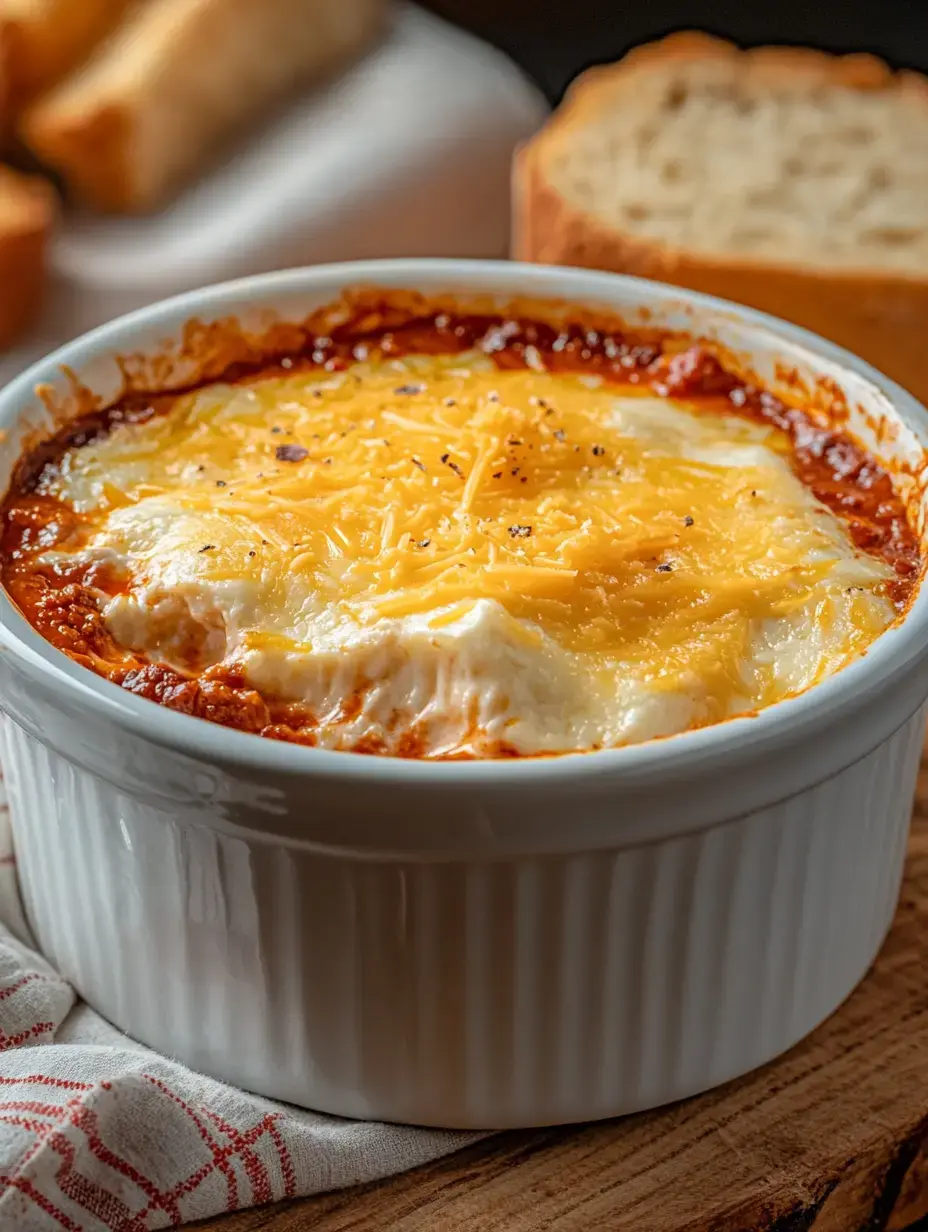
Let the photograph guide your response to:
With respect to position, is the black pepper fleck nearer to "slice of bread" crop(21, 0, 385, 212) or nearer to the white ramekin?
the white ramekin

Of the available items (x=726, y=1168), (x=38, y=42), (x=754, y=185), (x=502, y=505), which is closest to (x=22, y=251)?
(x=38, y=42)

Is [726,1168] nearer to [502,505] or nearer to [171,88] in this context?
[502,505]

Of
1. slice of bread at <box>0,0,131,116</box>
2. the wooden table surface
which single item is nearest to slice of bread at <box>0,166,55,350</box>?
slice of bread at <box>0,0,131,116</box>

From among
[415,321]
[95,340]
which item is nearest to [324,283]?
[415,321]

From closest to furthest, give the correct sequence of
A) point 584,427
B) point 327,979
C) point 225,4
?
point 327,979
point 584,427
point 225,4

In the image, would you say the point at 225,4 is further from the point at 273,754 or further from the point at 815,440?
the point at 273,754

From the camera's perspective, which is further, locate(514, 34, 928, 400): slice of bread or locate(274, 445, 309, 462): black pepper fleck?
locate(514, 34, 928, 400): slice of bread
